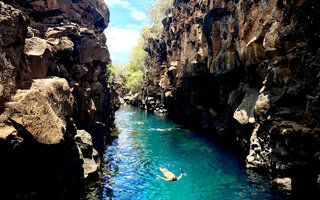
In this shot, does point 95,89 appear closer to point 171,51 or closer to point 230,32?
point 230,32

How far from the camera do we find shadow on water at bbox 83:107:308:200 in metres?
11.5

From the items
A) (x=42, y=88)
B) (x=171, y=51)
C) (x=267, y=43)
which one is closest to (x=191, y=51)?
(x=171, y=51)

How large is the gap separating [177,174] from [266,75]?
8.79m

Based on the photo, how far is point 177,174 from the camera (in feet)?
47.4

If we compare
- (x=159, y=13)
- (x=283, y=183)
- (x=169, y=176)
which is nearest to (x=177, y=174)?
(x=169, y=176)

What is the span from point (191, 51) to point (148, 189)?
19.0 meters

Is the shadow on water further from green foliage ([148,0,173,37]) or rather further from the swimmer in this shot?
green foliage ([148,0,173,37])

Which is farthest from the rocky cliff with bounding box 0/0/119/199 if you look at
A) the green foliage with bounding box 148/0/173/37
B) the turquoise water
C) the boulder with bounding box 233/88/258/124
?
the green foliage with bounding box 148/0/173/37

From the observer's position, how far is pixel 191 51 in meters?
26.6

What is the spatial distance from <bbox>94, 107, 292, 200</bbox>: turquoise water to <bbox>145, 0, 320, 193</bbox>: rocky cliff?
145cm

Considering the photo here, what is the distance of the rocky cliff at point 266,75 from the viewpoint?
9539mm

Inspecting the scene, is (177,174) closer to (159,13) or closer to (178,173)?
(178,173)

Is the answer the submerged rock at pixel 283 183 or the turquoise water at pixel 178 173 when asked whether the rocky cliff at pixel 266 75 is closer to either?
the submerged rock at pixel 283 183

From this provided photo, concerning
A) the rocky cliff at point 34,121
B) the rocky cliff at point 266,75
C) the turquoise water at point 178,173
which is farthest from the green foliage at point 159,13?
the rocky cliff at point 34,121
